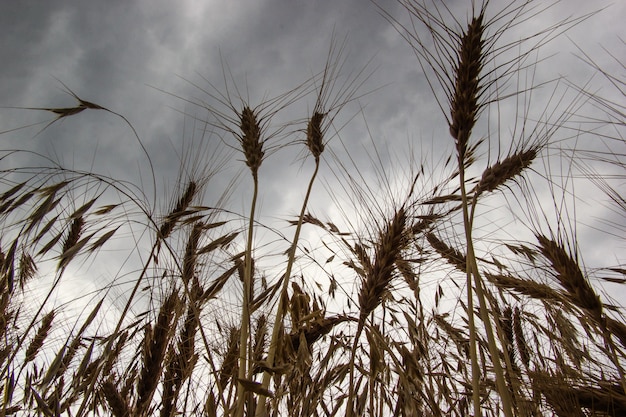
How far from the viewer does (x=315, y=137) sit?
182cm

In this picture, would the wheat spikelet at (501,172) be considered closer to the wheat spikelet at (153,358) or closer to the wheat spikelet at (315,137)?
the wheat spikelet at (315,137)

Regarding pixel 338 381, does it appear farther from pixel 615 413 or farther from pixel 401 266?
pixel 615 413

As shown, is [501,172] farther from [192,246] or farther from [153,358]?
[153,358]

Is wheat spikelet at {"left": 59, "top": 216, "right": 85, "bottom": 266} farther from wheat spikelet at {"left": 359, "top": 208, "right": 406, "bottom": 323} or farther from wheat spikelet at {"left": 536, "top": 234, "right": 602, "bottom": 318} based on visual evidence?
wheat spikelet at {"left": 536, "top": 234, "right": 602, "bottom": 318}

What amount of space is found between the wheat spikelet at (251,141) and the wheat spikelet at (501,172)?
0.89 m

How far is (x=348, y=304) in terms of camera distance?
1802 mm

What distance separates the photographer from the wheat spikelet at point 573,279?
1.36 metres

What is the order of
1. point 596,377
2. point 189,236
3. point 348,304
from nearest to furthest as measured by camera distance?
point 596,377, point 348,304, point 189,236

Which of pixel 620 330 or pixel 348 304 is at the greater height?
pixel 348 304

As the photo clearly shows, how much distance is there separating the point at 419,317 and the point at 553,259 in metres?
0.60

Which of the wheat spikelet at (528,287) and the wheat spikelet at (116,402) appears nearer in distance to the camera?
the wheat spikelet at (528,287)

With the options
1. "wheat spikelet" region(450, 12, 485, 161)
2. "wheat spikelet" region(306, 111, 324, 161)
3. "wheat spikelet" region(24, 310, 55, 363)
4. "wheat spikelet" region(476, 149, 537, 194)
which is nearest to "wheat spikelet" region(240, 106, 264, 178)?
"wheat spikelet" region(306, 111, 324, 161)

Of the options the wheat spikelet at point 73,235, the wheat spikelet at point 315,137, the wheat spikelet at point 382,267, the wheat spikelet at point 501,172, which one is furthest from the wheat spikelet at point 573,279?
the wheat spikelet at point 73,235

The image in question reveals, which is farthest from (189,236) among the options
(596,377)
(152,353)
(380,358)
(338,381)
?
(596,377)
